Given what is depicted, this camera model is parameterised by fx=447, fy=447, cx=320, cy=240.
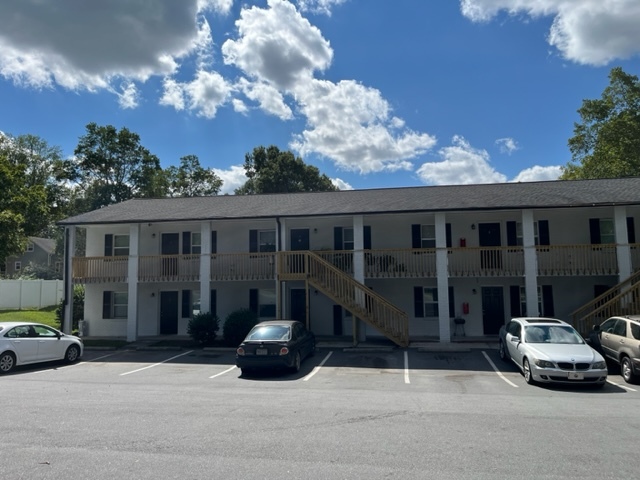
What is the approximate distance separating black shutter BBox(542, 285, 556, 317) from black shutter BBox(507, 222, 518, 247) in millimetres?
2237

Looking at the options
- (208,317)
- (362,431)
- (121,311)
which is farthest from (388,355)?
(121,311)

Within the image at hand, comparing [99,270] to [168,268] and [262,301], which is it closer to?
[168,268]

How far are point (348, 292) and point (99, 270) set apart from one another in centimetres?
1125

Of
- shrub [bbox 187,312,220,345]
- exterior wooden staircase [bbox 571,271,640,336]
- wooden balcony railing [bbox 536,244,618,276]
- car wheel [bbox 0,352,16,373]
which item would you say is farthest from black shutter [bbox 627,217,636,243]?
car wheel [bbox 0,352,16,373]

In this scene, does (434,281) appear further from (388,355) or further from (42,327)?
(42,327)

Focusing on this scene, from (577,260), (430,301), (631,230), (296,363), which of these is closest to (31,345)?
(296,363)

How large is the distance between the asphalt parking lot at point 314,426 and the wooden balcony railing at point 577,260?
22.5 ft

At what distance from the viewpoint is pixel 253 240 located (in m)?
21.1

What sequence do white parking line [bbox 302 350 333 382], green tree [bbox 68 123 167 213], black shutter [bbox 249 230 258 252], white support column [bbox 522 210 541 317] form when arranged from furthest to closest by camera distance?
green tree [bbox 68 123 167 213], black shutter [bbox 249 230 258 252], white support column [bbox 522 210 541 317], white parking line [bbox 302 350 333 382]

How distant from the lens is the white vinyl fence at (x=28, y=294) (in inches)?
1266

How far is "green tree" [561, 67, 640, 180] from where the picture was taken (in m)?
34.2

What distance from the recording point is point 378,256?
18.8 metres

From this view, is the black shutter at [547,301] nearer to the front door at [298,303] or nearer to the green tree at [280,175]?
the front door at [298,303]

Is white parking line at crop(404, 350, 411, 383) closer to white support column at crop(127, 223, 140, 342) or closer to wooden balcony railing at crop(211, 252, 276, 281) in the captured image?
wooden balcony railing at crop(211, 252, 276, 281)
